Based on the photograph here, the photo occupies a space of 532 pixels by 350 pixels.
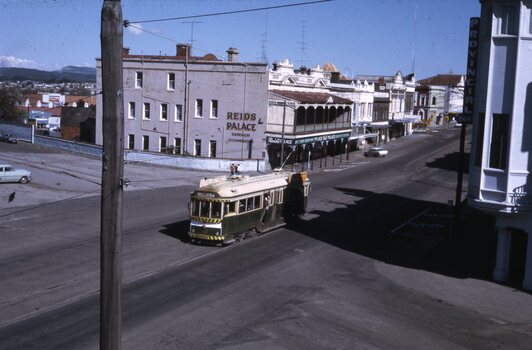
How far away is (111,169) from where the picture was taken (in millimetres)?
7074

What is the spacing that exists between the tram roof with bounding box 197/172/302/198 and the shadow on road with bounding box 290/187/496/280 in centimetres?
264

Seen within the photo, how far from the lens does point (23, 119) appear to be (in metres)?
90.1

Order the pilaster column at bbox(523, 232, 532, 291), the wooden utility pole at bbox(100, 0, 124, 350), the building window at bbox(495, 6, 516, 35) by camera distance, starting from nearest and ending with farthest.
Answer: the wooden utility pole at bbox(100, 0, 124, 350), the pilaster column at bbox(523, 232, 532, 291), the building window at bbox(495, 6, 516, 35)

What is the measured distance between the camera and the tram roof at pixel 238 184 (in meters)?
23.5

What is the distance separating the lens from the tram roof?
23.5m

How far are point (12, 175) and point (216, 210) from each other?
1847cm

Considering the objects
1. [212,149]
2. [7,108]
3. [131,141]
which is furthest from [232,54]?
[7,108]

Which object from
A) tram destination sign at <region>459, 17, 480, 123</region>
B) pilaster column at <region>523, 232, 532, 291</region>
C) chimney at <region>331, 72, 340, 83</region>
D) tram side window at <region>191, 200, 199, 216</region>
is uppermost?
chimney at <region>331, 72, 340, 83</region>

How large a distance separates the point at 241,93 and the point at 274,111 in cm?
316

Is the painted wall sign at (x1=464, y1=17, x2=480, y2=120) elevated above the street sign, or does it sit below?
above

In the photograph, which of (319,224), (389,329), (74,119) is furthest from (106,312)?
(74,119)

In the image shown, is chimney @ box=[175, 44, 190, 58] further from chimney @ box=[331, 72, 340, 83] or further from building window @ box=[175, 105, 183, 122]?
chimney @ box=[331, 72, 340, 83]

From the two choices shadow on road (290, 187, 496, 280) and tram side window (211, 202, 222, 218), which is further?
tram side window (211, 202, 222, 218)

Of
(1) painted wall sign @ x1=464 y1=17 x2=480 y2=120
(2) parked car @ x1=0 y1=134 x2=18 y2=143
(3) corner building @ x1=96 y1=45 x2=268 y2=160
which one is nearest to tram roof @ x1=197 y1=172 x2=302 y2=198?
(1) painted wall sign @ x1=464 y1=17 x2=480 y2=120
